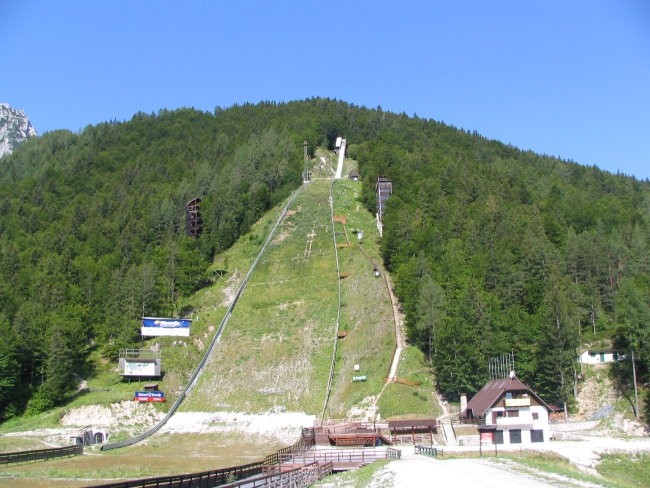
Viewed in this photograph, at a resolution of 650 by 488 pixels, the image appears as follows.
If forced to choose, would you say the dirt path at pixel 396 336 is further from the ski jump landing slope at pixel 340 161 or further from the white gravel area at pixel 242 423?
the ski jump landing slope at pixel 340 161

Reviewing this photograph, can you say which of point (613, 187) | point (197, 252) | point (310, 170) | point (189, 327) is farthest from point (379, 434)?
point (613, 187)

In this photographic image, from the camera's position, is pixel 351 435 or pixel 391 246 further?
pixel 391 246

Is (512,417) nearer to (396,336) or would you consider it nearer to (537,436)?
(537,436)

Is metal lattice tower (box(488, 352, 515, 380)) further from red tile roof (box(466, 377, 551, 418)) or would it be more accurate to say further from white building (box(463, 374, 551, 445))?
white building (box(463, 374, 551, 445))

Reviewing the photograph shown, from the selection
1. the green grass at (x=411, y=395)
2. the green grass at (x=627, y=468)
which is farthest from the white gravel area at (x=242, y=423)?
the green grass at (x=627, y=468)

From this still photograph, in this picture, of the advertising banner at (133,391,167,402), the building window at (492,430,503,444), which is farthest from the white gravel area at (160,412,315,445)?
the building window at (492,430,503,444)

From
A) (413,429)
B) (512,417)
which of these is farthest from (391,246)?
(512,417)
